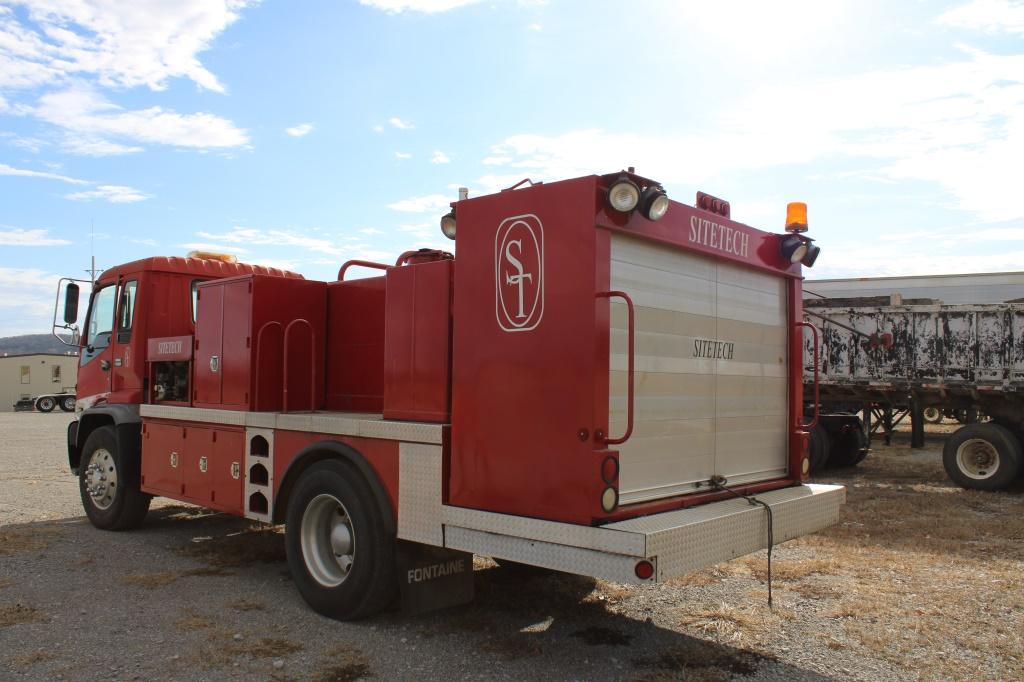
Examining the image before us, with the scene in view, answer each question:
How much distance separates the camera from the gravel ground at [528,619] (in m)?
4.62

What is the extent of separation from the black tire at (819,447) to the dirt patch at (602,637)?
9.43 meters

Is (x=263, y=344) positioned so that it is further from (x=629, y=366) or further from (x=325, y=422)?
(x=629, y=366)

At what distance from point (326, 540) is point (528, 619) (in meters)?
1.50

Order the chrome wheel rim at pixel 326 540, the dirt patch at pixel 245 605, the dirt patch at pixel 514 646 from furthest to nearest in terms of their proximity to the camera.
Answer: the dirt patch at pixel 245 605 → the chrome wheel rim at pixel 326 540 → the dirt patch at pixel 514 646

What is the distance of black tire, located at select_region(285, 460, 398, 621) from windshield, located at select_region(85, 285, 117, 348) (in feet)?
13.4

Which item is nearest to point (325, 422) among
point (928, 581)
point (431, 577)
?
point (431, 577)

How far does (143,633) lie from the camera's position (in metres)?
5.17

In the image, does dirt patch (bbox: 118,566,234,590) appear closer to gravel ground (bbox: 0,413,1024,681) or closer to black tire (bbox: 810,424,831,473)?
gravel ground (bbox: 0,413,1024,681)

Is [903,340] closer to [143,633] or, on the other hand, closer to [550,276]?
[550,276]

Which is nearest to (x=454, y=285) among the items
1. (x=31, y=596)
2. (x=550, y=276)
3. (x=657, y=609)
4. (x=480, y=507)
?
(x=550, y=276)

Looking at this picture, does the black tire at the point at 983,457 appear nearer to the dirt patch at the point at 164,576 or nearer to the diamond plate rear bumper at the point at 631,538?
the diamond plate rear bumper at the point at 631,538

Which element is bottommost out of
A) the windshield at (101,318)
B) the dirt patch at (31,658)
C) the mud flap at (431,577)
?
the dirt patch at (31,658)

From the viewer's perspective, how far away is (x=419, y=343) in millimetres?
5145

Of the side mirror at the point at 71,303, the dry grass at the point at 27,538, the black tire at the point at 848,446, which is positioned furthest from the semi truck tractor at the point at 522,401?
the black tire at the point at 848,446
